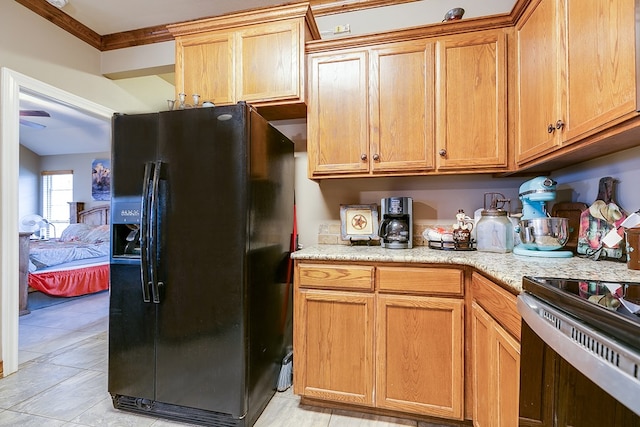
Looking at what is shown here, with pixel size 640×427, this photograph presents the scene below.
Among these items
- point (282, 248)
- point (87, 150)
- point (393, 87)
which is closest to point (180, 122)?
point (282, 248)

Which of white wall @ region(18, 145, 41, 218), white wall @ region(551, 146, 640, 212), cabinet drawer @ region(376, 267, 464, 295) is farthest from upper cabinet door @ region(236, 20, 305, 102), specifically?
white wall @ region(18, 145, 41, 218)

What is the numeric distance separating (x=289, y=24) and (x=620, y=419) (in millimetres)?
2267

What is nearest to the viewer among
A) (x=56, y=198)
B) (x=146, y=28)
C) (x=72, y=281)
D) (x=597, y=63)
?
(x=597, y=63)

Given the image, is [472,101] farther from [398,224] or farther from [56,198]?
[56,198]

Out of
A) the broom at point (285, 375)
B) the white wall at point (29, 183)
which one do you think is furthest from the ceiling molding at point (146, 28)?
the white wall at point (29, 183)

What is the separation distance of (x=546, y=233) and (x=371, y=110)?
46.0 inches

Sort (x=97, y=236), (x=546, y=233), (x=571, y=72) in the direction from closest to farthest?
1. (x=571, y=72)
2. (x=546, y=233)
3. (x=97, y=236)

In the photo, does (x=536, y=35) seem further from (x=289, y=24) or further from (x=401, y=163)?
(x=289, y=24)

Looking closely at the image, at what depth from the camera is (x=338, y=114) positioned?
77.9 inches

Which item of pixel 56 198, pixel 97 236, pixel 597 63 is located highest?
pixel 597 63

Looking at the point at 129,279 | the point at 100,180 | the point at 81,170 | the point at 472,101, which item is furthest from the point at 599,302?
the point at 81,170

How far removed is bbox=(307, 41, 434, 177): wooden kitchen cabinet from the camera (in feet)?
6.14

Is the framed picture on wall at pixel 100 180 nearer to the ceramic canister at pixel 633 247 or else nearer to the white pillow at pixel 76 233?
the white pillow at pixel 76 233

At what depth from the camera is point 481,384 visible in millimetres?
1413
